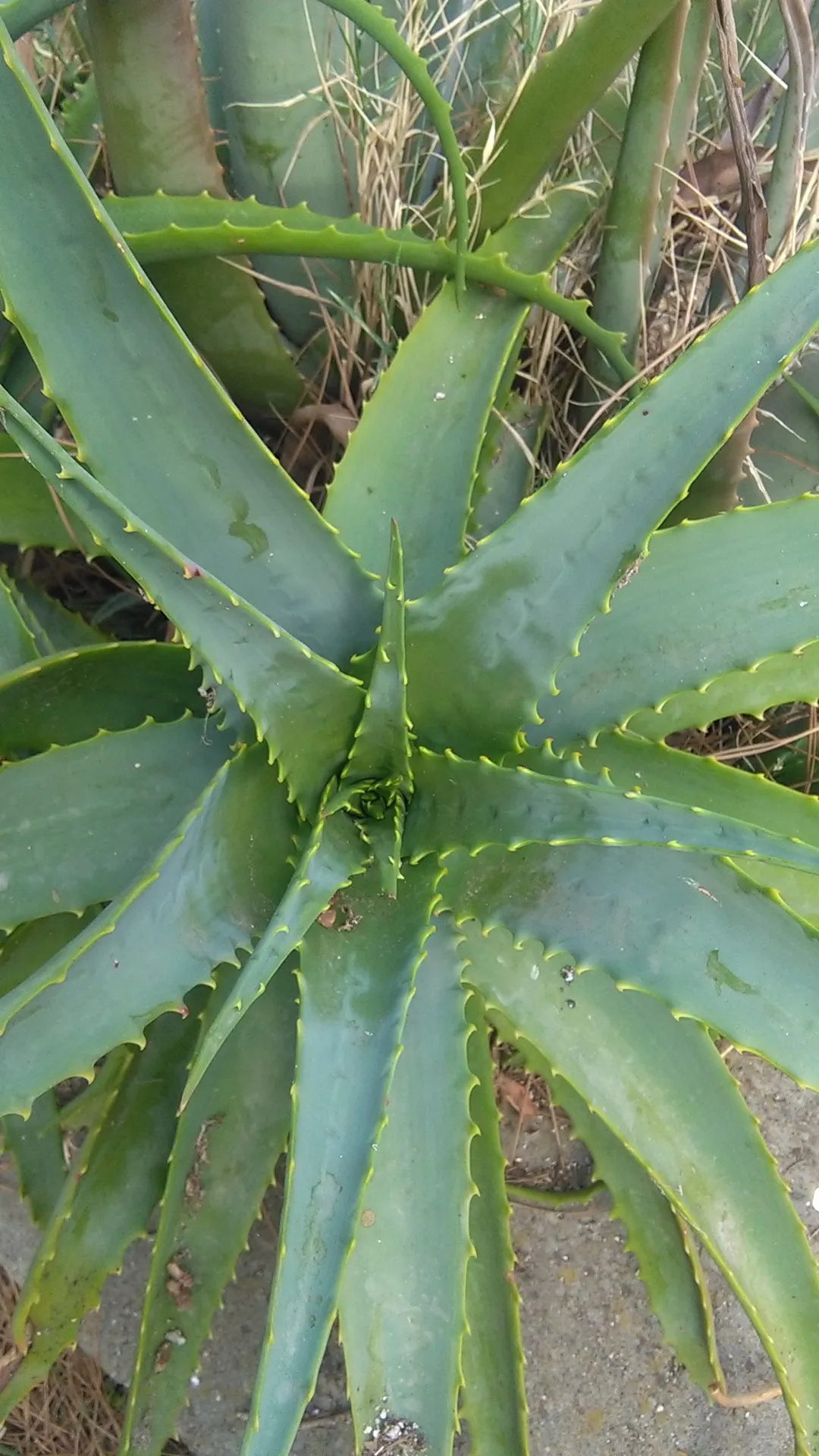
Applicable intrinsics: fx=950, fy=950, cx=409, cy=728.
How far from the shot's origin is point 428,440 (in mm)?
667

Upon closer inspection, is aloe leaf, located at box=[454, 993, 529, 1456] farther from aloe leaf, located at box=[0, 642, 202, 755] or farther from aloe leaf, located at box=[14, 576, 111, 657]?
aloe leaf, located at box=[14, 576, 111, 657]

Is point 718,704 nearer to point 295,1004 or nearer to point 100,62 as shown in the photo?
point 295,1004

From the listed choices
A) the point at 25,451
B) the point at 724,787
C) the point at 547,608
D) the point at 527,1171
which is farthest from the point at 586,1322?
the point at 25,451

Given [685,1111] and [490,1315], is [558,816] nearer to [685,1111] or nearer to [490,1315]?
[685,1111]

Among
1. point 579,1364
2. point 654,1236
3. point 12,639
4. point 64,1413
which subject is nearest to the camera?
point 12,639

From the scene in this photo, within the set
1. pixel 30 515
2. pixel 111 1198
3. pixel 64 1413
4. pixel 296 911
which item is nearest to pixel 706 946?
pixel 296 911

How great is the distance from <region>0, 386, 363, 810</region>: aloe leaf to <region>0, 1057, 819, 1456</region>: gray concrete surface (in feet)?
1.82

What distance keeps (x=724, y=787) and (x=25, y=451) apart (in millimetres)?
506

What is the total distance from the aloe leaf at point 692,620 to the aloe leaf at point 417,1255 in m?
0.22

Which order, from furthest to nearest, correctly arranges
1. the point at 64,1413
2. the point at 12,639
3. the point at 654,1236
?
the point at 64,1413 < the point at 654,1236 < the point at 12,639

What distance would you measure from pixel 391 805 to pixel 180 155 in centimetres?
49

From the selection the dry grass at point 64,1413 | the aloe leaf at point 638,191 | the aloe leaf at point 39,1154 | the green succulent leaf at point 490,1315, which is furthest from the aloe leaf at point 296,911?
the dry grass at point 64,1413

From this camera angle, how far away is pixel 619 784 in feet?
2.20

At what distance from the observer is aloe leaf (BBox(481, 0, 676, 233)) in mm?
595
